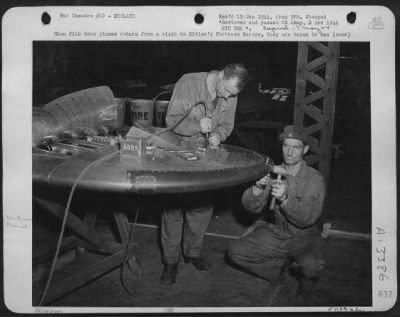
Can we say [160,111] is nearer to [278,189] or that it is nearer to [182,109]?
[182,109]

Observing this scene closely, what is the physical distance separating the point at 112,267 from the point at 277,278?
0.54 metres

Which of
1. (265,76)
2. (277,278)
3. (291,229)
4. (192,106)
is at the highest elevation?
(265,76)

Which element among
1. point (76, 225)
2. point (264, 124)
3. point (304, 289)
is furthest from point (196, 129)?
point (304, 289)

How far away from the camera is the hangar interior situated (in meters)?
1.22

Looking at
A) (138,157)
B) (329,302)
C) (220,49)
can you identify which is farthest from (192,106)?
(329,302)

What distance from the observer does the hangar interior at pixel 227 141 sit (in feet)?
4.01

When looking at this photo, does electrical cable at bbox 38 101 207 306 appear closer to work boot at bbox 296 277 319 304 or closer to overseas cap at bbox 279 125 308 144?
overseas cap at bbox 279 125 308 144

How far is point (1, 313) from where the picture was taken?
1.22 meters

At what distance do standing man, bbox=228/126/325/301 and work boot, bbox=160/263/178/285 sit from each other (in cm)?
21

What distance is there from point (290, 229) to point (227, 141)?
37 cm

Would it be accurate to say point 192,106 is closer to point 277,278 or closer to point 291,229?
point 291,229
